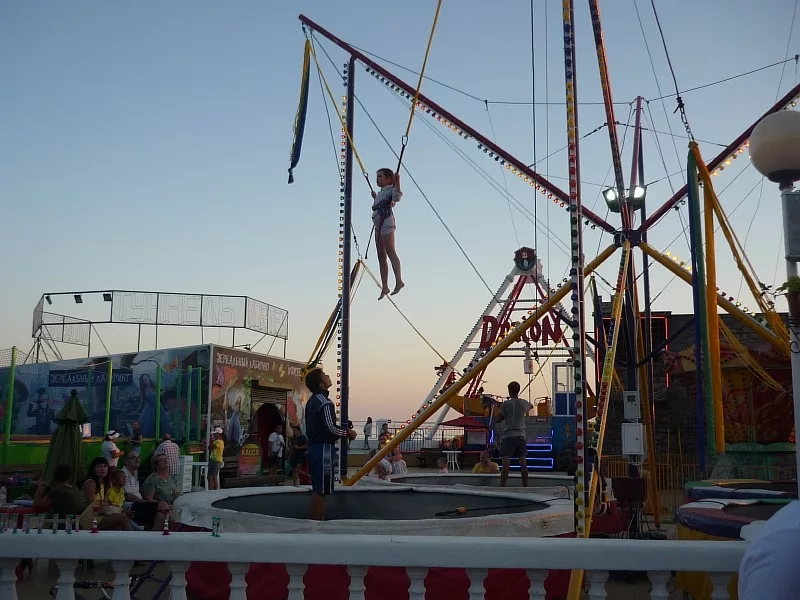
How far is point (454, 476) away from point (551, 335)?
36.9ft

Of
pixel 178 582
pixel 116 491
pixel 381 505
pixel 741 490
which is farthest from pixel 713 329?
pixel 116 491

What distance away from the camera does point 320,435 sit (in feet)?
18.4

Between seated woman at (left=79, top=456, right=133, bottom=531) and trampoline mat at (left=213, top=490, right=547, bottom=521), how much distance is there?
81 centimetres

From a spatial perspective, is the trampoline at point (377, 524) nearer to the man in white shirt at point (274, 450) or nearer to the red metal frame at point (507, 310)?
the man in white shirt at point (274, 450)

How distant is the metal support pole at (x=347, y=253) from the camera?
310 inches

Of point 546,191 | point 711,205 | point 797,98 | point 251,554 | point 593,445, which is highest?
point 797,98

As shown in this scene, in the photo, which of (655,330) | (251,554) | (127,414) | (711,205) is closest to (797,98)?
(711,205)

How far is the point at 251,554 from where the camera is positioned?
2436 millimetres

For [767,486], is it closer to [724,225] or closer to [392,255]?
[724,225]

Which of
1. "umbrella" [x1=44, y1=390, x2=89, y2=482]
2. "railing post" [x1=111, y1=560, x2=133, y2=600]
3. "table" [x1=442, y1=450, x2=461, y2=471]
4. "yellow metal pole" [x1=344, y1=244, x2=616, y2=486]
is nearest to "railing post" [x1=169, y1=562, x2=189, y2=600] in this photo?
"railing post" [x1=111, y1=560, x2=133, y2=600]

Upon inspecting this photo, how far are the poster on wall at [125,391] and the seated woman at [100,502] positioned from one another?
7561 millimetres

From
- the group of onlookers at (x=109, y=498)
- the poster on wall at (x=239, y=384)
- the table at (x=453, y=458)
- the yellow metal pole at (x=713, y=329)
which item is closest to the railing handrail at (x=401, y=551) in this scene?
the group of onlookers at (x=109, y=498)

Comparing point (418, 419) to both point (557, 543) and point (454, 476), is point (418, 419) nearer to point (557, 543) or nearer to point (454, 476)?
point (557, 543)

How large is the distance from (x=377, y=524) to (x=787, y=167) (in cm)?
319
